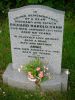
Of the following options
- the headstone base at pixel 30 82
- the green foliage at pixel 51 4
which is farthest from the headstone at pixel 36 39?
the green foliage at pixel 51 4

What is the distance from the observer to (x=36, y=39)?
175 inches

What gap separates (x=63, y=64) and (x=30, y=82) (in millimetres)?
851

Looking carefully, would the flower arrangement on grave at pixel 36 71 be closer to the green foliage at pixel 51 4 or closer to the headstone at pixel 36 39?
the headstone at pixel 36 39

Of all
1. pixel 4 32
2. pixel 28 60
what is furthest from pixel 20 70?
pixel 4 32

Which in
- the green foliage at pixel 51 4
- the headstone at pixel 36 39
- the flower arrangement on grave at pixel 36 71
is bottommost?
the flower arrangement on grave at pixel 36 71

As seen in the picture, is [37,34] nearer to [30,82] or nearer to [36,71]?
[36,71]

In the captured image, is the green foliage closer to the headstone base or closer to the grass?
the grass

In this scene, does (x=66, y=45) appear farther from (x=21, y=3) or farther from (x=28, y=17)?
(x=21, y=3)

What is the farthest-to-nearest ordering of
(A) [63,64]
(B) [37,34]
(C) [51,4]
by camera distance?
(C) [51,4] → (A) [63,64] → (B) [37,34]

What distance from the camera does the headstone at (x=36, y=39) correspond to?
4227 millimetres

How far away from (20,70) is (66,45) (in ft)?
4.51

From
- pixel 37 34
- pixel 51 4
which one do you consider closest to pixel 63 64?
pixel 37 34

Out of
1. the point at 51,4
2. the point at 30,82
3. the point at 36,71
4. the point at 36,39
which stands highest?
the point at 51,4

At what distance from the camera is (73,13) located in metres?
7.16
